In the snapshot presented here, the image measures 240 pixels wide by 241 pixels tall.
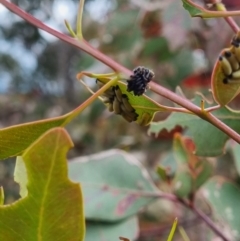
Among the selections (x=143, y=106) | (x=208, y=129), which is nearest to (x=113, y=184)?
(x=208, y=129)

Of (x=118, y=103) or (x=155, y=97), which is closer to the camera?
(x=118, y=103)

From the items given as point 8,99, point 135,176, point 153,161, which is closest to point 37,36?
point 8,99

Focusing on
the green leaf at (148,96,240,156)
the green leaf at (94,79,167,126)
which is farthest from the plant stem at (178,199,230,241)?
the green leaf at (94,79,167,126)

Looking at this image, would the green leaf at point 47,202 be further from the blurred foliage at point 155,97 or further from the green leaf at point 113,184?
the green leaf at point 113,184

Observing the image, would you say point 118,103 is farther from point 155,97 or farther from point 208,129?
point 155,97

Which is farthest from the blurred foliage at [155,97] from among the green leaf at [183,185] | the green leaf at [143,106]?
the green leaf at [143,106]

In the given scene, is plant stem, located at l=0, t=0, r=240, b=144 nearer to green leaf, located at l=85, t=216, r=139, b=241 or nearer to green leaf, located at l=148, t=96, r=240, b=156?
green leaf, located at l=148, t=96, r=240, b=156
